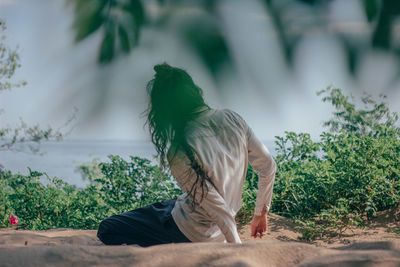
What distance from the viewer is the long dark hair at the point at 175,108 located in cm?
124

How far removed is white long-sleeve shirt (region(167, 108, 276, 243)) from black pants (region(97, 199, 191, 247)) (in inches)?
4.2

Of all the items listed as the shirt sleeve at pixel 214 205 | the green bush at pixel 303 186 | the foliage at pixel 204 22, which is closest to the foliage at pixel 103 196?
the green bush at pixel 303 186

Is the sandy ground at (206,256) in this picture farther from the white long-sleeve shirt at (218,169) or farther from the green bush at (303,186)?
the green bush at (303,186)

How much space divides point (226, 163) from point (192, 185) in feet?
0.75

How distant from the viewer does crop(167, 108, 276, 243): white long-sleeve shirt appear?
192 cm

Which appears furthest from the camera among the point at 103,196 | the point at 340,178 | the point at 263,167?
the point at 103,196

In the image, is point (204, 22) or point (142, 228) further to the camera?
point (142, 228)

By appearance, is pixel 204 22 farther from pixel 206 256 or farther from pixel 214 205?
pixel 214 205

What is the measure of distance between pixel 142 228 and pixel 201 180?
626mm

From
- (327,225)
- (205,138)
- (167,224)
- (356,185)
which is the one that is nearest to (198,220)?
(167,224)

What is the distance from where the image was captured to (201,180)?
190cm

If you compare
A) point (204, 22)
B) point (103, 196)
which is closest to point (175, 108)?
point (204, 22)

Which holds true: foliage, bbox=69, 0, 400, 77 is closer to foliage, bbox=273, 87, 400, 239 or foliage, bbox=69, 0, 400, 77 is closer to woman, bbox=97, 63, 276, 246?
woman, bbox=97, 63, 276, 246

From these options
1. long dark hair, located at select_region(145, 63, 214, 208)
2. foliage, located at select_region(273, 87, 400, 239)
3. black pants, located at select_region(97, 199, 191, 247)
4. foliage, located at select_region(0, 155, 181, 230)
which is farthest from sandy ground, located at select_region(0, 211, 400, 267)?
foliage, located at select_region(0, 155, 181, 230)
